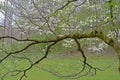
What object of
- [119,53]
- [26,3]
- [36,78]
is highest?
[26,3]

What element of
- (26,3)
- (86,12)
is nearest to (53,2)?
(26,3)

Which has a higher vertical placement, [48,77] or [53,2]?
[53,2]

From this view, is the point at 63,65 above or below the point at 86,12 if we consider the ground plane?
below

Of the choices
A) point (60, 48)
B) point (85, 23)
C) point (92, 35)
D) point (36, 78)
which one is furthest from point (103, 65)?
point (92, 35)

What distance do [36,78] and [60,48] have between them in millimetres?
3784

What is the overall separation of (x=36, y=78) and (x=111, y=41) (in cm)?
862

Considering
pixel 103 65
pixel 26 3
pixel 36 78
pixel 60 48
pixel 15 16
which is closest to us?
pixel 26 3

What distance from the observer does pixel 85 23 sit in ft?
18.7

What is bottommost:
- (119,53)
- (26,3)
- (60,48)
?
(60,48)

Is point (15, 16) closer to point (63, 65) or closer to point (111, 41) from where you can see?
point (111, 41)

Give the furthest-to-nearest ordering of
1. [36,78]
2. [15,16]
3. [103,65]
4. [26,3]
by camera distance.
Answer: [103,65], [36,78], [15,16], [26,3]

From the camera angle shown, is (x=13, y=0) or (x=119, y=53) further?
(x=13, y=0)

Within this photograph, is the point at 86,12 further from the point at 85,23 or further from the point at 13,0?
the point at 13,0

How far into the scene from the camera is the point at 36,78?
404 inches
